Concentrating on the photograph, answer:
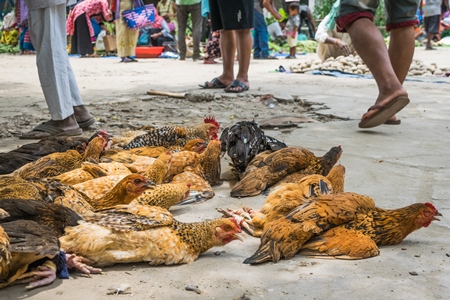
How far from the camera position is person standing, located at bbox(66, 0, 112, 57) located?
16938 millimetres

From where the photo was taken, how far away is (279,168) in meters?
3.92

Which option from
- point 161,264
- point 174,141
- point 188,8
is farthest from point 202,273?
point 188,8

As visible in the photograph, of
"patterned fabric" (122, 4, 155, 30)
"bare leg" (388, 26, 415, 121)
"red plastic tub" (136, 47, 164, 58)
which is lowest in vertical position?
"red plastic tub" (136, 47, 164, 58)

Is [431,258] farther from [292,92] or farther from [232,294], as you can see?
[292,92]

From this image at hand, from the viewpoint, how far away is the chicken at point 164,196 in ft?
10.6

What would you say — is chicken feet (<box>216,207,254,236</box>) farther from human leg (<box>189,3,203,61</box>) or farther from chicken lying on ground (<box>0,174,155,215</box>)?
human leg (<box>189,3,203,61</box>)

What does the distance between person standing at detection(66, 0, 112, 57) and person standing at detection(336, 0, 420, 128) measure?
36.4 feet

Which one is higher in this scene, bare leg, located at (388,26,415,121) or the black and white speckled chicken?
bare leg, located at (388,26,415,121)

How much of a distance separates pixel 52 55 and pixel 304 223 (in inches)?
129

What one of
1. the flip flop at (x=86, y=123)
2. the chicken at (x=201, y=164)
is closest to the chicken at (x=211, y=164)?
the chicken at (x=201, y=164)

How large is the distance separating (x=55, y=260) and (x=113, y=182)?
3.76 ft

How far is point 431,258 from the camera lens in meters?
2.77

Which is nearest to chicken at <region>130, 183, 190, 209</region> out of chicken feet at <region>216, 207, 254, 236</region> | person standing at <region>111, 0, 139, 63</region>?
chicken feet at <region>216, 207, 254, 236</region>

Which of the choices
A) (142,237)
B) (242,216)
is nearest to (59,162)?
(242,216)
